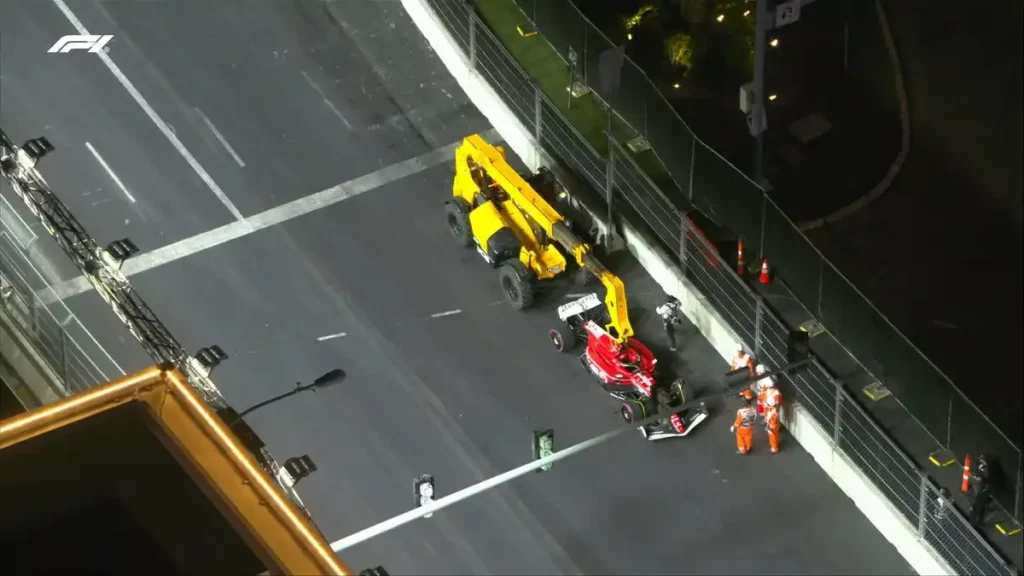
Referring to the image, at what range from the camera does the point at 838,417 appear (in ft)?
98.9

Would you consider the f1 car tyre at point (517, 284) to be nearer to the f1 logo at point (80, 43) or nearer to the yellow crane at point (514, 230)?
the yellow crane at point (514, 230)

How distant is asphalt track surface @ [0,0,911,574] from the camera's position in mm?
30016

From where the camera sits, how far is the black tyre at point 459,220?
33941 millimetres

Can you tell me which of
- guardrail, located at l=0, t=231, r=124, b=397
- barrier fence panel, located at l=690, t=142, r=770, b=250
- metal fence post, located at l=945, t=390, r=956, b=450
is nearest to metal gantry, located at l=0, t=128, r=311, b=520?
guardrail, located at l=0, t=231, r=124, b=397

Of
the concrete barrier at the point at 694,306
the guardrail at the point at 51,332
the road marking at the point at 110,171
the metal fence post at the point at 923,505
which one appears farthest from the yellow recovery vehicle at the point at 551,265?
the guardrail at the point at 51,332

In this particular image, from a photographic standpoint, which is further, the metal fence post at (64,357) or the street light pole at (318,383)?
the street light pole at (318,383)

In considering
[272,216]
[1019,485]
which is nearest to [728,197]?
[1019,485]

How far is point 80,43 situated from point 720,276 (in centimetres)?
1415

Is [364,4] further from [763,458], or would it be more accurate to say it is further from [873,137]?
[763,458]

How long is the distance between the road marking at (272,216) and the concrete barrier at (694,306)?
2.69 feet

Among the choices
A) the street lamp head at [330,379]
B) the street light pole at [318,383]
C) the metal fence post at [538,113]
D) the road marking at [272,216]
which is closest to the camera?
the street light pole at [318,383]

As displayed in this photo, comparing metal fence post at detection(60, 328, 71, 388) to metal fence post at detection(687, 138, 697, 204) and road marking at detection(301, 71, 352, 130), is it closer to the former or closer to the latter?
road marking at detection(301, 71, 352, 130)

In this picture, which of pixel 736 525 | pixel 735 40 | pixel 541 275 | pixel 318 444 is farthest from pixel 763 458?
pixel 735 40

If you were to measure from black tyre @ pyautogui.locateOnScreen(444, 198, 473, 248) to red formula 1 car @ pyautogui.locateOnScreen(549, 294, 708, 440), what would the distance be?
326 centimetres
